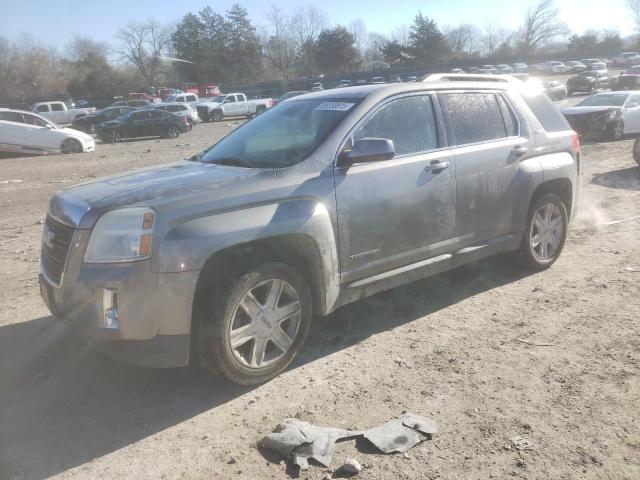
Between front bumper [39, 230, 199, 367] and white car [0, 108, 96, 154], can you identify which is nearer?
front bumper [39, 230, 199, 367]

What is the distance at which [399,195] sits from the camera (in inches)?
157

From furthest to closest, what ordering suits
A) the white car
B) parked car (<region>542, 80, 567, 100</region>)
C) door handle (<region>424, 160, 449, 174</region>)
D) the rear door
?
parked car (<region>542, 80, 567, 100</region>) → the white car → the rear door → door handle (<region>424, 160, 449, 174</region>)

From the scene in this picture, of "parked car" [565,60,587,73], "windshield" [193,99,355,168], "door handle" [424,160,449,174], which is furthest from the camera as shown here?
"parked car" [565,60,587,73]

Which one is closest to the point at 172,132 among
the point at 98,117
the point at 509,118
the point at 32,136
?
the point at 98,117

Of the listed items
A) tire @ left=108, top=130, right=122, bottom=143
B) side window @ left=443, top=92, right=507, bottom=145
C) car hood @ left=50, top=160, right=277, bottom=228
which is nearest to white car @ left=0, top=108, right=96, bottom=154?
tire @ left=108, top=130, right=122, bottom=143

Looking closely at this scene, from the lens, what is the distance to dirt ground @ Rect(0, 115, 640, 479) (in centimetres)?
276

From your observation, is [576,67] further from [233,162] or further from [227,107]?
[233,162]

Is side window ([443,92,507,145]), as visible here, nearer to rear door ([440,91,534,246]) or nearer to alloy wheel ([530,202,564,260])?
rear door ([440,91,534,246])

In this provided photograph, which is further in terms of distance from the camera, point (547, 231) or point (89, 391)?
point (547, 231)

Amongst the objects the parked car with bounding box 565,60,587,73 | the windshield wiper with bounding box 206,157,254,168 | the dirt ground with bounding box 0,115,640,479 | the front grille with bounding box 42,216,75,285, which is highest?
the parked car with bounding box 565,60,587,73

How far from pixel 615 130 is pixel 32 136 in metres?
18.8

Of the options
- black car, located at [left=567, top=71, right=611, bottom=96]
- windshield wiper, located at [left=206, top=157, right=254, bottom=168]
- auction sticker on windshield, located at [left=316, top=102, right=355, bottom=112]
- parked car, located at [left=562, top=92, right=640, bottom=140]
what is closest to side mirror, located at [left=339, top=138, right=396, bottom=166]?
auction sticker on windshield, located at [left=316, top=102, right=355, bottom=112]

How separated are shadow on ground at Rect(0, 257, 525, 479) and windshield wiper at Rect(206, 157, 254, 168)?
143 centimetres

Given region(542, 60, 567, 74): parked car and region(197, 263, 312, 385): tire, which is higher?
region(542, 60, 567, 74): parked car
